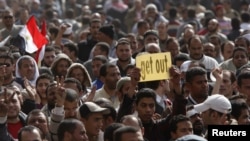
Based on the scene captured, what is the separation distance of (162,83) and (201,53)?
10.1 ft

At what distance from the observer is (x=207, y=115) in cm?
1212

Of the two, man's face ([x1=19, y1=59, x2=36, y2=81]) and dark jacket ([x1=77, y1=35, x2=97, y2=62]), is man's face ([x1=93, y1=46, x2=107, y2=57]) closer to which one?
dark jacket ([x1=77, y1=35, x2=97, y2=62])

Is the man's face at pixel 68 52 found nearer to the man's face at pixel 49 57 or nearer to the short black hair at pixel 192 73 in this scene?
the man's face at pixel 49 57

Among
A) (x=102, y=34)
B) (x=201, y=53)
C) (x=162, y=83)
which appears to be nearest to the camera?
(x=162, y=83)

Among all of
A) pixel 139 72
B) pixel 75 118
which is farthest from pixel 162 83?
pixel 75 118

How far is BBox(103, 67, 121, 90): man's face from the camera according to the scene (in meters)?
14.7

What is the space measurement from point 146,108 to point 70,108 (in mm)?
833

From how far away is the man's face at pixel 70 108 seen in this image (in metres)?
12.3

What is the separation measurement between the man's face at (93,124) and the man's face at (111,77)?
2.75m

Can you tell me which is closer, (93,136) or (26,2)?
(93,136)

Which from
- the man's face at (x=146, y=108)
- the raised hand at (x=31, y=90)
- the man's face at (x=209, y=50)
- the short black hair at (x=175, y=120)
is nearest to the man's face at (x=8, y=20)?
the man's face at (x=209, y=50)

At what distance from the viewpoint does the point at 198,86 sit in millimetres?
13422

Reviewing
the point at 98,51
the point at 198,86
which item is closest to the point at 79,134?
the point at 198,86

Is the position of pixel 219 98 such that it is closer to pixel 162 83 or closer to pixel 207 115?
pixel 207 115
